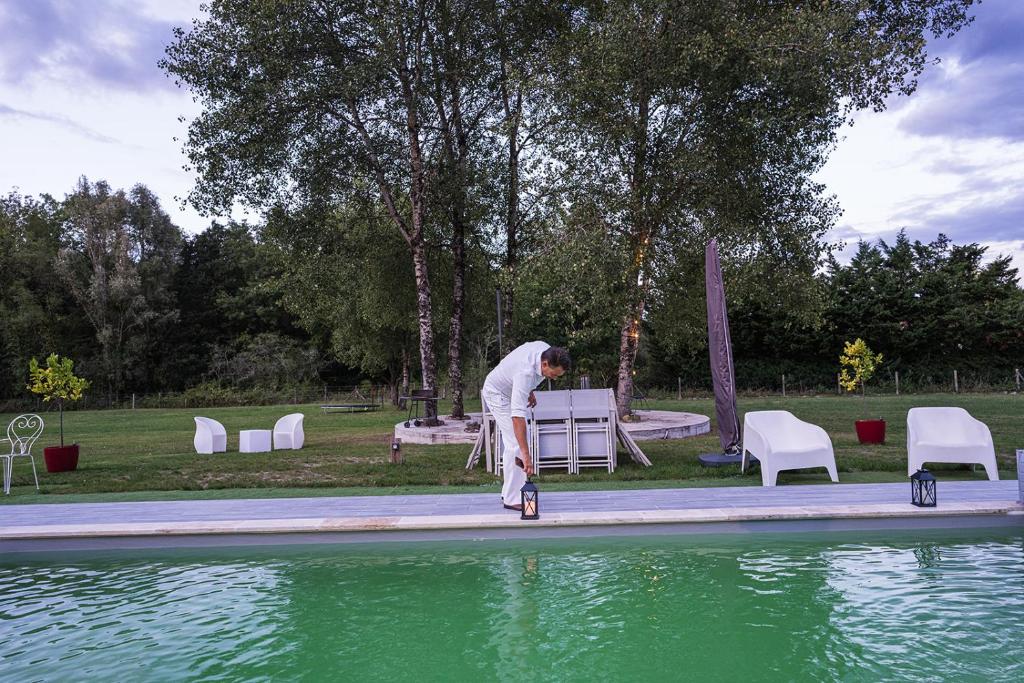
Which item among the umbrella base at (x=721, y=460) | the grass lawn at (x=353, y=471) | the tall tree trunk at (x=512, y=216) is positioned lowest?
the grass lawn at (x=353, y=471)

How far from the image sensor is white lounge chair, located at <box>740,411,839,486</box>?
307 inches

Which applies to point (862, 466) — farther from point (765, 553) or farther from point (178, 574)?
point (178, 574)

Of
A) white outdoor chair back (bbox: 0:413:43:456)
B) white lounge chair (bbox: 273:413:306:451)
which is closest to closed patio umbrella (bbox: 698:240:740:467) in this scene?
white lounge chair (bbox: 273:413:306:451)

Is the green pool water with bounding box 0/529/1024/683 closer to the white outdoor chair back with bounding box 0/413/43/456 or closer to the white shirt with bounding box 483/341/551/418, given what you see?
the white shirt with bounding box 483/341/551/418

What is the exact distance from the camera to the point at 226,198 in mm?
16516

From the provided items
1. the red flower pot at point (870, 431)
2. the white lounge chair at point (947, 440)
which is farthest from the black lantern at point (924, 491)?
the red flower pot at point (870, 431)

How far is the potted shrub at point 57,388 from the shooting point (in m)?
10.6

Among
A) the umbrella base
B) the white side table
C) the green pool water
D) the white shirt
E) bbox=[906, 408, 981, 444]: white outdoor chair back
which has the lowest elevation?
the green pool water

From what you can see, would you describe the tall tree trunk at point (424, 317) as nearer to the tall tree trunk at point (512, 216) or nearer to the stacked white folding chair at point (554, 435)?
the tall tree trunk at point (512, 216)

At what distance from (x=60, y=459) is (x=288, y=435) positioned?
13.0 feet

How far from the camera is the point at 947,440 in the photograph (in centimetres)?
823

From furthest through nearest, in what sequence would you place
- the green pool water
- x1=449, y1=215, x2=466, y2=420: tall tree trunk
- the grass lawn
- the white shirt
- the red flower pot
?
1. x1=449, y1=215, x2=466, y2=420: tall tree trunk
2. the red flower pot
3. the grass lawn
4. the white shirt
5. the green pool water

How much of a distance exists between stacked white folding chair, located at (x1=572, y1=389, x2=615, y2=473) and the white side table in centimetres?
666

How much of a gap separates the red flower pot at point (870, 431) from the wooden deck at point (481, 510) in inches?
147
